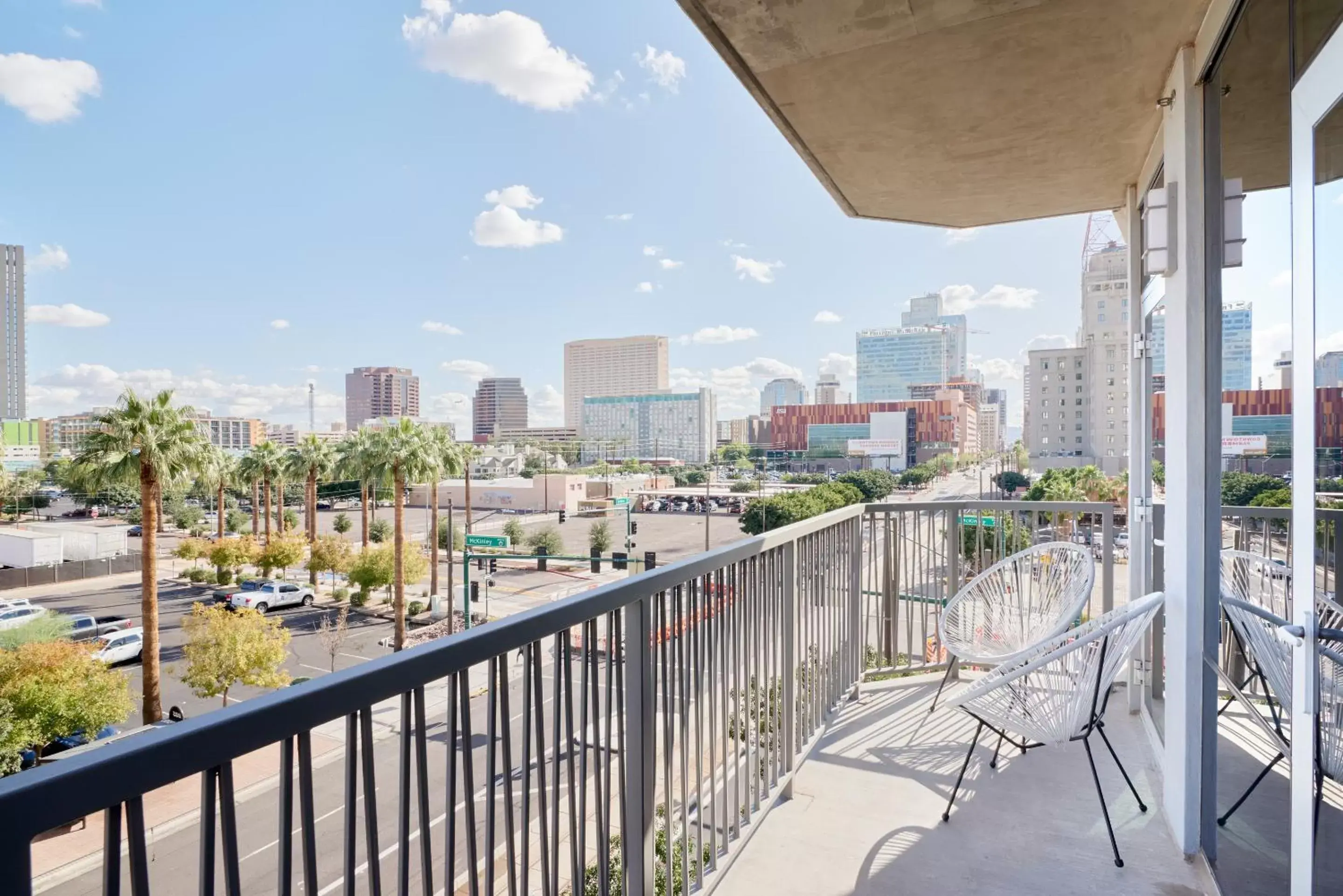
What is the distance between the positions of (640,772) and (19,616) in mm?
37348

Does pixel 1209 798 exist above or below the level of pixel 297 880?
below

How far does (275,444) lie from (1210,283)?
37.1m

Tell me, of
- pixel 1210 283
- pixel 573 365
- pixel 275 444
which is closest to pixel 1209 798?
pixel 1210 283

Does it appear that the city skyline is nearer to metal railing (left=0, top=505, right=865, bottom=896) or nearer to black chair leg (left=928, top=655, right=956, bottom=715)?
black chair leg (left=928, top=655, right=956, bottom=715)

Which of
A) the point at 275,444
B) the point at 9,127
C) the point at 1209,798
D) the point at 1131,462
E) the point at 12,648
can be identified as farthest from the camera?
the point at 9,127

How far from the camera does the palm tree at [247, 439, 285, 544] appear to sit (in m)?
32.0

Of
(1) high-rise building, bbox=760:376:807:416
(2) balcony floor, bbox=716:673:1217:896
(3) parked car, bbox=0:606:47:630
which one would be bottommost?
(3) parked car, bbox=0:606:47:630

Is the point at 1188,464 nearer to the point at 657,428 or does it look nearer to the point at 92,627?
the point at 92,627

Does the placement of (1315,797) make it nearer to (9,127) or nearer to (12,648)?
(12,648)

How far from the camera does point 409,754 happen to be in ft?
2.62

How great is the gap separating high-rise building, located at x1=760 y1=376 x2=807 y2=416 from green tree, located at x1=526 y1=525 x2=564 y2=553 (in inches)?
1364

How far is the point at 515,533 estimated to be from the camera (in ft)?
113

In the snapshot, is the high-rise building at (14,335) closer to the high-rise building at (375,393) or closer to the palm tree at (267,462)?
the palm tree at (267,462)

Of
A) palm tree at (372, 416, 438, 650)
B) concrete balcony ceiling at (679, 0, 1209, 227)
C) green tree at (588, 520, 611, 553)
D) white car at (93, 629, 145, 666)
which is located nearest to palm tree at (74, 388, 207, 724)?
palm tree at (372, 416, 438, 650)
